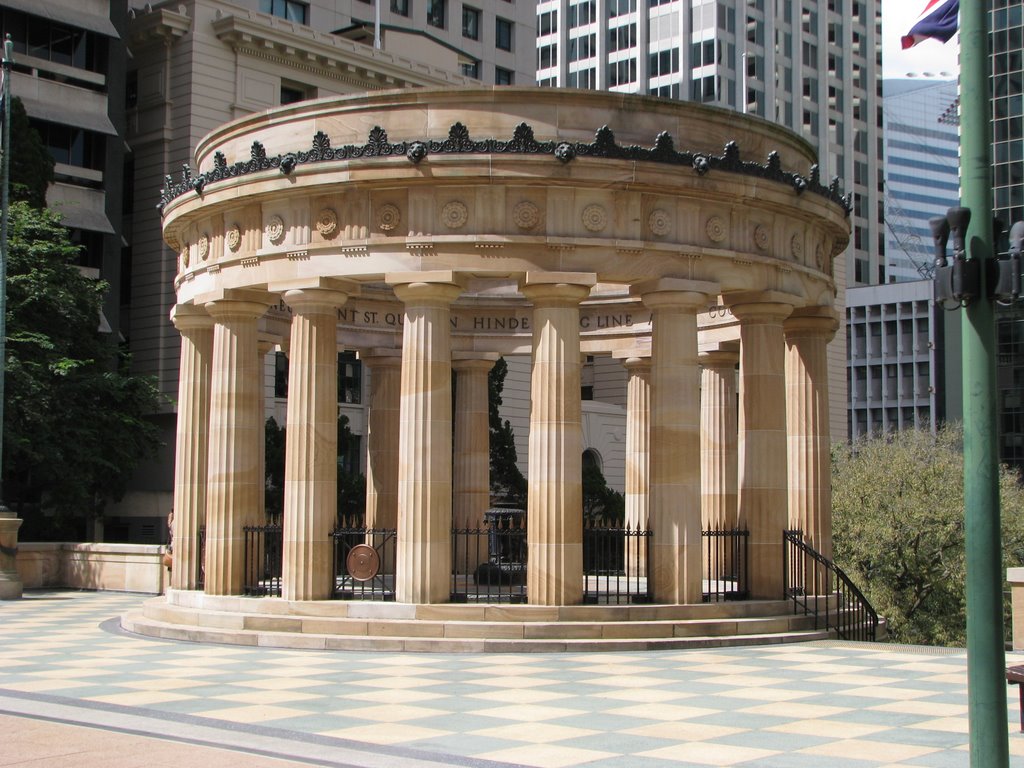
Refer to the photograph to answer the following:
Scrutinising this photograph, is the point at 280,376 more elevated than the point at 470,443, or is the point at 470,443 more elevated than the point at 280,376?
the point at 280,376

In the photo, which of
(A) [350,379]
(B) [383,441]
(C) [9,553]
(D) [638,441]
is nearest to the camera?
(B) [383,441]

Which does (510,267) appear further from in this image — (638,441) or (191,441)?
(638,441)

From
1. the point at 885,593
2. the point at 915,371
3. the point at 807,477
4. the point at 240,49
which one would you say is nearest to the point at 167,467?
A: the point at 240,49

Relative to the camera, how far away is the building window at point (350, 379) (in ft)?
218

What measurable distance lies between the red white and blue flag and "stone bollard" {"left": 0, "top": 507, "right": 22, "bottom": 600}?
30534 millimetres

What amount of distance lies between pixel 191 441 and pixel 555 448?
9.66 meters

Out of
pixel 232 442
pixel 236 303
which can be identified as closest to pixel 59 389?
pixel 232 442

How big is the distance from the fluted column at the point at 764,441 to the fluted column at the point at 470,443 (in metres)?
9.39

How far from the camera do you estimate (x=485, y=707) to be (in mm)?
16438

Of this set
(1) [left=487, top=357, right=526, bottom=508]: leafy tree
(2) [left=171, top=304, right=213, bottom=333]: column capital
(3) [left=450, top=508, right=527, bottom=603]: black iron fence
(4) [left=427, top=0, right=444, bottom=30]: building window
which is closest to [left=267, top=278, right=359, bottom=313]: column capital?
(2) [left=171, top=304, right=213, bottom=333]: column capital

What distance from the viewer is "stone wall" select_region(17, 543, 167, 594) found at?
129 feet

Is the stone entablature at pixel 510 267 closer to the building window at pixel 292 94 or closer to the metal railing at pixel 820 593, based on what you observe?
the metal railing at pixel 820 593

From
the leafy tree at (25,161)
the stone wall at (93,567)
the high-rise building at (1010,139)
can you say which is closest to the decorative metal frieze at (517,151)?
the stone wall at (93,567)

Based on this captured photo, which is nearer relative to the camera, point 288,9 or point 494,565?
point 494,565
